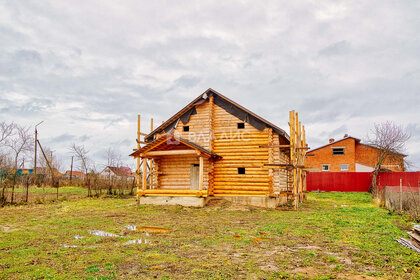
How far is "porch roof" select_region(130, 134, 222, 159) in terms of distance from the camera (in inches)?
698

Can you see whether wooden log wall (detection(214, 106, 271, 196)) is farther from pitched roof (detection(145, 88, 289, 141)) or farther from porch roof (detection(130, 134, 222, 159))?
porch roof (detection(130, 134, 222, 159))

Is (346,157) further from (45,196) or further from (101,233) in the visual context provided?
(101,233)

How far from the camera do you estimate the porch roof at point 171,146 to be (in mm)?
17719

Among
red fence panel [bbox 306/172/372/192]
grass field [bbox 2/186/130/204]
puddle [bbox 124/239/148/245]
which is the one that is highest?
red fence panel [bbox 306/172/372/192]

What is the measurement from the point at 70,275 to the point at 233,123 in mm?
15035

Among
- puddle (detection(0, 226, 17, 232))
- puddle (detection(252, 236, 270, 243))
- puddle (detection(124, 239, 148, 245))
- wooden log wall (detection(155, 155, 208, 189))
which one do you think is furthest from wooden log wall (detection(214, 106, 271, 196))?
puddle (detection(0, 226, 17, 232))

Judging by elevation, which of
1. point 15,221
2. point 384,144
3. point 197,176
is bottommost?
point 15,221

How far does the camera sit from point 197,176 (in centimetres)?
1995

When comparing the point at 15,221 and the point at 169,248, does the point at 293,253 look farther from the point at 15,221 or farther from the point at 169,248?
the point at 15,221

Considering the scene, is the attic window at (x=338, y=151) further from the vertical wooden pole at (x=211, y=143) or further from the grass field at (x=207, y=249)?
the grass field at (x=207, y=249)

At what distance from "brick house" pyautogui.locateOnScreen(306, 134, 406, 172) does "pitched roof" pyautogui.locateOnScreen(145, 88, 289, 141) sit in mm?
22930

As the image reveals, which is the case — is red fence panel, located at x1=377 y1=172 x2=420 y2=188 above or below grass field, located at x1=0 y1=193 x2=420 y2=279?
above

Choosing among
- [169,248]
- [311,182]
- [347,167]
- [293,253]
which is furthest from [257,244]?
[347,167]

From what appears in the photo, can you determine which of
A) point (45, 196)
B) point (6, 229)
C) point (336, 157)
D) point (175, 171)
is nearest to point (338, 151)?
point (336, 157)
